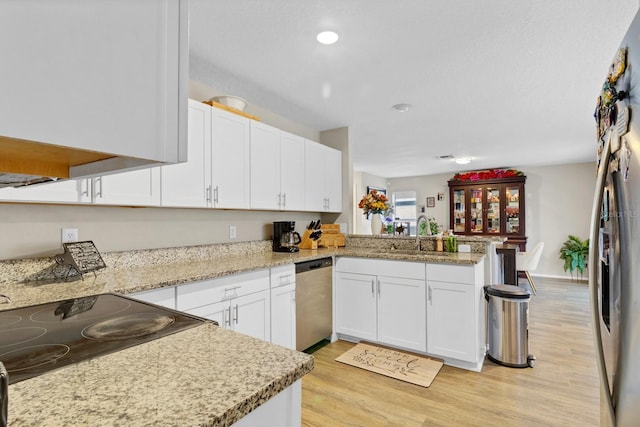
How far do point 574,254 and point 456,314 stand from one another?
5.24m

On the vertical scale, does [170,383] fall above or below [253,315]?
above

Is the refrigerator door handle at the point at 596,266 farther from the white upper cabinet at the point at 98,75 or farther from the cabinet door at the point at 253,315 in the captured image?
the cabinet door at the point at 253,315

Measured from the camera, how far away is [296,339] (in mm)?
2818

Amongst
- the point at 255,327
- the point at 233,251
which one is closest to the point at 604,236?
the point at 255,327

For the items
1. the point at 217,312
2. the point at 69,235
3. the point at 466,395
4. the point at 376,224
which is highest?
the point at 69,235

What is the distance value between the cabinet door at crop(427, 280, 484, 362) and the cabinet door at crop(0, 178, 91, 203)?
8.32 feet

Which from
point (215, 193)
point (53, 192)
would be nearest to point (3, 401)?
point (53, 192)

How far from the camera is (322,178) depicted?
12.5 ft

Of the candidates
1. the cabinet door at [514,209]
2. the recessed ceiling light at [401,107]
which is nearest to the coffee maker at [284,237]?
the recessed ceiling light at [401,107]

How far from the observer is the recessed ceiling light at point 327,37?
207cm

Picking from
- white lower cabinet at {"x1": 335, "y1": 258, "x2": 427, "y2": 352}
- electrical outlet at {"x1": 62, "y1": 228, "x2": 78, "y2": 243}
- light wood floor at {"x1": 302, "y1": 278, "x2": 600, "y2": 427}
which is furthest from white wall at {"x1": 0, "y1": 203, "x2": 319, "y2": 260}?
light wood floor at {"x1": 302, "y1": 278, "x2": 600, "y2": 427}

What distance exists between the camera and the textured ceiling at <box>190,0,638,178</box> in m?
1.88

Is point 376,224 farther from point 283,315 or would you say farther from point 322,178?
point 283,315

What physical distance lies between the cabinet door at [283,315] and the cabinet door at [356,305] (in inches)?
25.6
